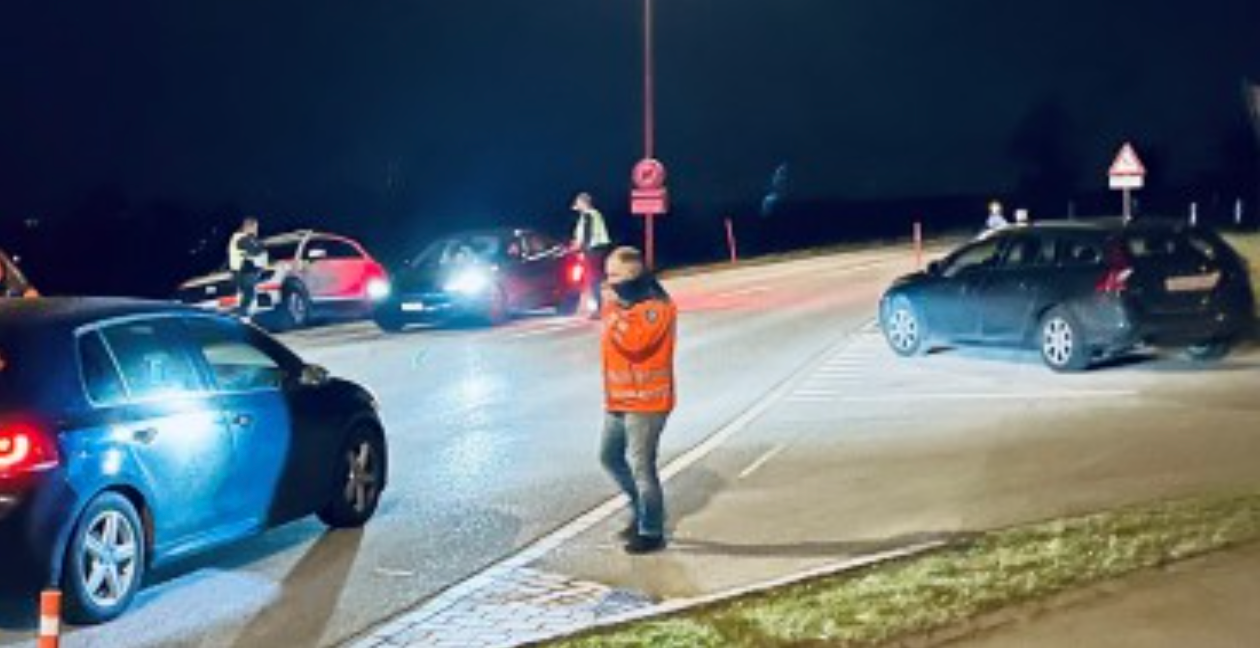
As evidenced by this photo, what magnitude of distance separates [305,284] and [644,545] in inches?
691

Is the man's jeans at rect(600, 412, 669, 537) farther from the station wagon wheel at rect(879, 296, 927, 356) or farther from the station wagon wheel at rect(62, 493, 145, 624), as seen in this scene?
the station wagon wheel at rect(879, 296, 927, 356)

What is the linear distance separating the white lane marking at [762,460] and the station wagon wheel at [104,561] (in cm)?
451

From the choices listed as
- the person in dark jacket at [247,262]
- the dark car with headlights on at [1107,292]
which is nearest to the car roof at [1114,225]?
the dark car with headlights on at [1107,292]

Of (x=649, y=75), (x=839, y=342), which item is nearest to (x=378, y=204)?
(x=649, y=75)

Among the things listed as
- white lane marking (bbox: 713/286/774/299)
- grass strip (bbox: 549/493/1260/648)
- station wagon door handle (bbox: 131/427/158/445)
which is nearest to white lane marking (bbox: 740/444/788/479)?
grass strip (bbox: 549/493/1260/648)

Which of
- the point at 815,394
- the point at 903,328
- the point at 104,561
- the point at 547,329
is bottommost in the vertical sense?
the point at 547,329

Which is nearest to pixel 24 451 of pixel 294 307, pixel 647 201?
pixel 294 307

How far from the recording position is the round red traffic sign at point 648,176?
3362 centimetres

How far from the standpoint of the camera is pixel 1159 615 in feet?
21.5

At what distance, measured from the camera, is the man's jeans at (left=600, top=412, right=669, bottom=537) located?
8.66m

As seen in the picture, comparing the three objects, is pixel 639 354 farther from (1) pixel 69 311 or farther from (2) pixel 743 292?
(2) pixel 743 292

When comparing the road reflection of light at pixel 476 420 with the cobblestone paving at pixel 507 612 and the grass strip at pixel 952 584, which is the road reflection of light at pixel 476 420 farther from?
the grass strip at pixel 952 584

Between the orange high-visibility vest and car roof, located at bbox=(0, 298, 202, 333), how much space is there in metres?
2.17

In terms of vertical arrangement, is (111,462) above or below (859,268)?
above
